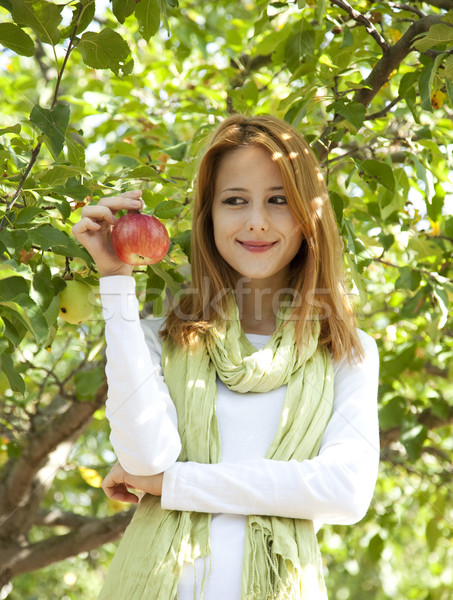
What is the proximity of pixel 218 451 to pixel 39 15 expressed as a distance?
1071 mm

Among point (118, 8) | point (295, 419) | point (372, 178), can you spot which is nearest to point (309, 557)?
point (295, 419)

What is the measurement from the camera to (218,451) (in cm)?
164

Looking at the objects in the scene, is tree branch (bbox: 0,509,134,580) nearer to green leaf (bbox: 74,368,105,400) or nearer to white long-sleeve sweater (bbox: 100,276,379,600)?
green leaf (bbox: 74,368,105,400)

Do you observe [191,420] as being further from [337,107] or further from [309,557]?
[337,107]

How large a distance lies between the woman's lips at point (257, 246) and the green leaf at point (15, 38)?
28.1 inches

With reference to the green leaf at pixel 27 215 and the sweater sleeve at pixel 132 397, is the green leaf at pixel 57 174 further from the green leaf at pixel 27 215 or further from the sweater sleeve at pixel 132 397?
the sweater sleeve at pixel 132 397

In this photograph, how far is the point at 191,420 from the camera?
1668mm

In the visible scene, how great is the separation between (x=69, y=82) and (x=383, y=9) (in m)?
2.19

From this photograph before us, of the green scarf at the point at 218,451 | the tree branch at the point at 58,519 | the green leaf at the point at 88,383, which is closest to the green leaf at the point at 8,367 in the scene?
the green scarf at the point at 218,451

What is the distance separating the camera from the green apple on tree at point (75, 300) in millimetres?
1891

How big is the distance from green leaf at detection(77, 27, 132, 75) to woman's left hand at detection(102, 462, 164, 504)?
1.00m

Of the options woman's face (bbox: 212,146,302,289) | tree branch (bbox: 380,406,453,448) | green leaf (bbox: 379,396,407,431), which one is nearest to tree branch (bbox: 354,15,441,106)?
woman's face (bbox: 212,146,302,289)

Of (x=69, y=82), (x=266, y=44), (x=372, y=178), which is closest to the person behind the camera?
(x=372, y=178)

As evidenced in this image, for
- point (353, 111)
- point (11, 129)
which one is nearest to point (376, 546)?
point (353, 111)
